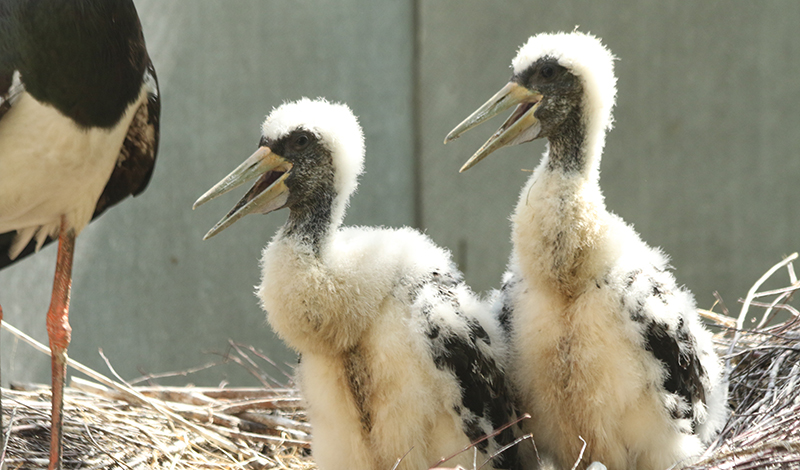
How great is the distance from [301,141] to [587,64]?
1.62 feet

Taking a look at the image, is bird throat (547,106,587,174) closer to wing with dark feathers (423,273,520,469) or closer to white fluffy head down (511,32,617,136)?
white fluffy head down (511,32,617,136)

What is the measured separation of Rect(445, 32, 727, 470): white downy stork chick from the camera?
125cm

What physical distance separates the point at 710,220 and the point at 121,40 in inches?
86.1

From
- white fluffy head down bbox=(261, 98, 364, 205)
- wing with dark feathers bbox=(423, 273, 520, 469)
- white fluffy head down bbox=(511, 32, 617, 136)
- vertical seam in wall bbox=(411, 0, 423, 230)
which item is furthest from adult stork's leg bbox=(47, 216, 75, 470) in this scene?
vertical seam in wall bbox=(411, 0, 423, 230)

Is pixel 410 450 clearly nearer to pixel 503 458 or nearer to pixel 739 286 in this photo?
pixel 503 458

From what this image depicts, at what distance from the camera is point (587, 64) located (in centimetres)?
134

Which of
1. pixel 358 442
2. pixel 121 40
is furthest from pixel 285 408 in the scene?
pixel 121 40

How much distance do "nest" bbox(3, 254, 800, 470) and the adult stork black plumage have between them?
17 cm

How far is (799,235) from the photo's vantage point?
9.43ft

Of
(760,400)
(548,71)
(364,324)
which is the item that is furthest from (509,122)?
(760,400)

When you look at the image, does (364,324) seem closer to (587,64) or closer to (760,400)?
(587,64)

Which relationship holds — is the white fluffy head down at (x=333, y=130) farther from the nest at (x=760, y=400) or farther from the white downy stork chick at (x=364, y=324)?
the nest at (x=760, y=400)

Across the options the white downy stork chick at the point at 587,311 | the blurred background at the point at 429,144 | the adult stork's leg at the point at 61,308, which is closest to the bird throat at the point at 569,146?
the white downy stork chick at the point at 587,311

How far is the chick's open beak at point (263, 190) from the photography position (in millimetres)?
1348
